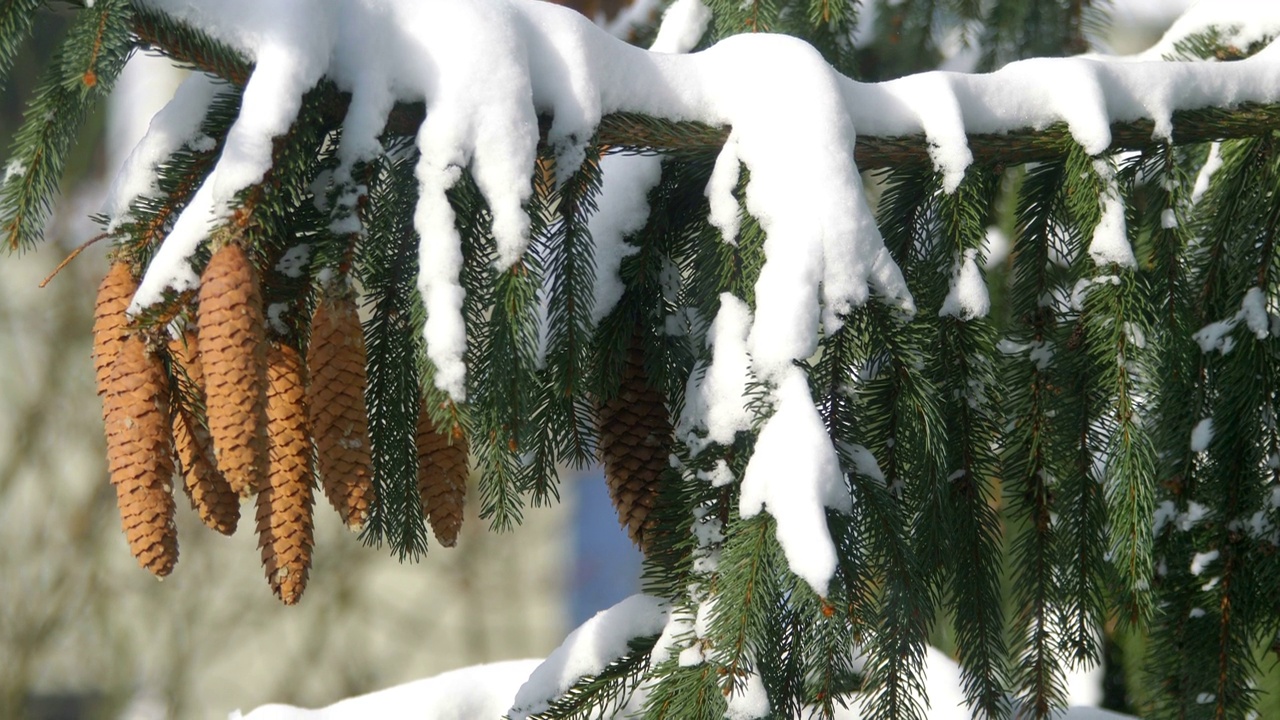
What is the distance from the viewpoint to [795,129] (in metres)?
0.93

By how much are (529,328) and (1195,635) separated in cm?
101

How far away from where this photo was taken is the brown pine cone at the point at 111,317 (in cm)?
82

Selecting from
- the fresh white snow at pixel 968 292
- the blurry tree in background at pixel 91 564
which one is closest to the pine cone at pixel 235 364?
the fresh white snow at pixel 968 292

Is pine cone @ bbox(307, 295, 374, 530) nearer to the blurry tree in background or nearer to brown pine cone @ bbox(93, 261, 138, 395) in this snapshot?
brown pine cone @ bbox(93, 261, 138, 395)

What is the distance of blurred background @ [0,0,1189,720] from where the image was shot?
552cm

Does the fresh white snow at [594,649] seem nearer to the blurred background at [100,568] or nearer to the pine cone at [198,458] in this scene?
the pine cone at [198,458]

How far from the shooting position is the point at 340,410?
78cm

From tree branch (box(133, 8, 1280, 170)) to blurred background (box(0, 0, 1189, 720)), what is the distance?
158 inches

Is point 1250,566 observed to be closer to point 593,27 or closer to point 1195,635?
point 1195,635

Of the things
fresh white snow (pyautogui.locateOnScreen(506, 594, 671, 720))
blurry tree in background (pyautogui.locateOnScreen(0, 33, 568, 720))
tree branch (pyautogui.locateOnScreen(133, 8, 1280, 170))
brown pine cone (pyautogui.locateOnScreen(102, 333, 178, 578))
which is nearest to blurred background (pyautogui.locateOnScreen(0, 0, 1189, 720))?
blurry tree in background (pyautogui.locateOnScreen(0, 33, 568, 720))

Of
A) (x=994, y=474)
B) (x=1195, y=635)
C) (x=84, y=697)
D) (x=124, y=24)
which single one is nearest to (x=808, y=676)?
(x=994, y=474)

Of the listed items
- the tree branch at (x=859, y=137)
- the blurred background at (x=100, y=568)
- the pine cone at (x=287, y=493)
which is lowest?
the pine cone at (x=287, y=493)

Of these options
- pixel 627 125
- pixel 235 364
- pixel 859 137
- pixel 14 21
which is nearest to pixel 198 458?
pixel 235 364

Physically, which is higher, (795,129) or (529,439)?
(795,129)
